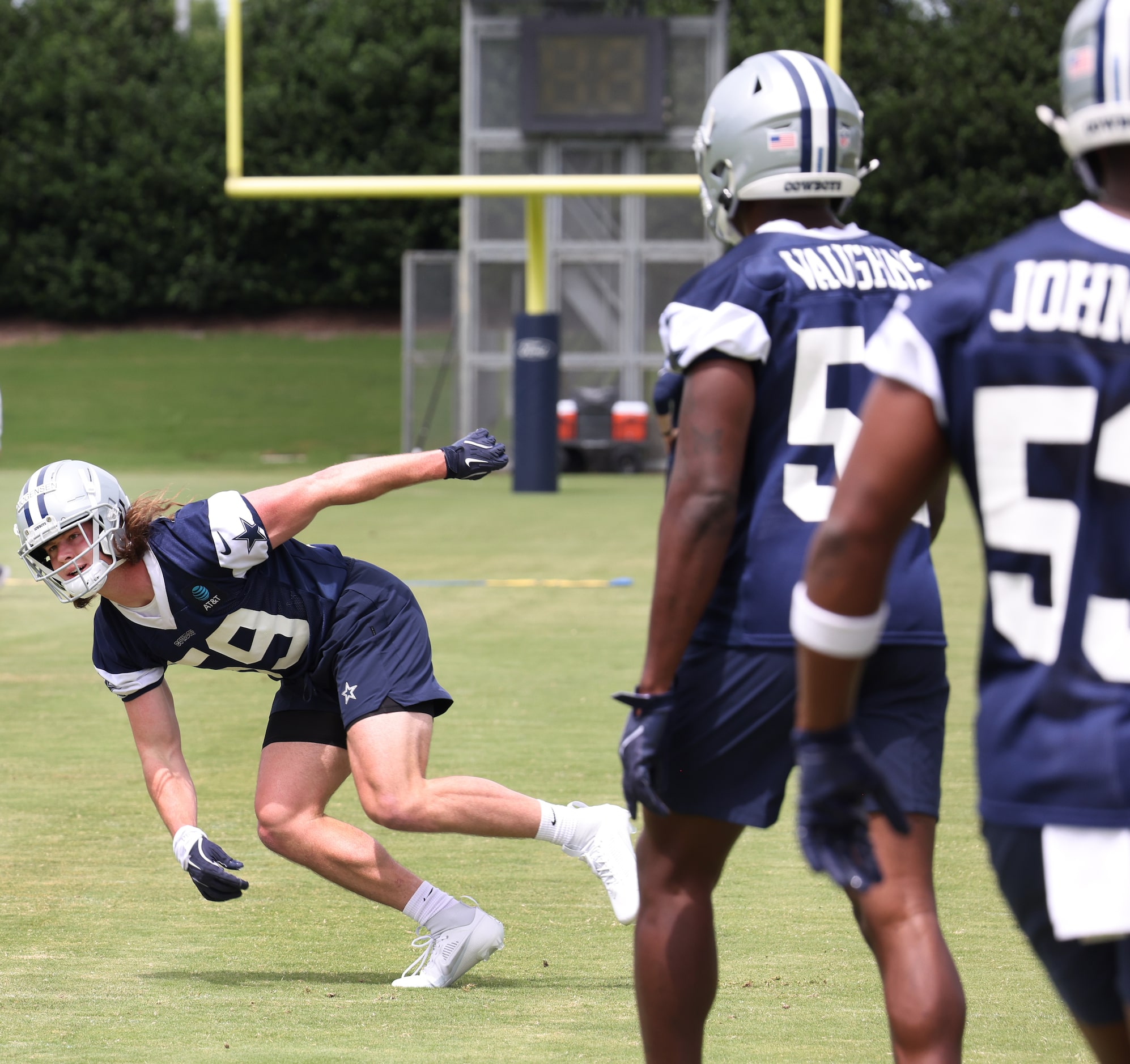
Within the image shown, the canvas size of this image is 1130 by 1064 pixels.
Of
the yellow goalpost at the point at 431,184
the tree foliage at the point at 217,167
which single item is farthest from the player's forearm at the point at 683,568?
the tree foliage at the point at 217,167

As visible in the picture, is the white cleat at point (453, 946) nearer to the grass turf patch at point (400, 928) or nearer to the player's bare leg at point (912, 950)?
the grass turf patch at point (400, 928)

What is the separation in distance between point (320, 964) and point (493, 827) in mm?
557

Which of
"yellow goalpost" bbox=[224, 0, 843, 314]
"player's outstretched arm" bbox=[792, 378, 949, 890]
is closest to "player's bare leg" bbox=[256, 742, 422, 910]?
"player's outstretched arm" bbox=[792, 378, 949, 890]

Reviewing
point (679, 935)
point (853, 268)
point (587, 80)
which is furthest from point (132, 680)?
point (587, 80)

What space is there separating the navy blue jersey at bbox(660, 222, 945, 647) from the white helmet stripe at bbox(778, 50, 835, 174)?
17 cm

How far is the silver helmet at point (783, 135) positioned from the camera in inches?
119

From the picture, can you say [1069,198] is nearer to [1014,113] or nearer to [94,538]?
[1014,113]

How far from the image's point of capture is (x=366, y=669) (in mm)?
4344

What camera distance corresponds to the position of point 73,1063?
138 inches

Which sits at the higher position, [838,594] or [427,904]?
[838,594]

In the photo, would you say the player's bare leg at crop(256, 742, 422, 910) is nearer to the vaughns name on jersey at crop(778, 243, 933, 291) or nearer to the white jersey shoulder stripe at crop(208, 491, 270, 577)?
the white jersey shoulder stripe at crop(208, 491, 270, 577)

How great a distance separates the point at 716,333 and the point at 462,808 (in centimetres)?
186

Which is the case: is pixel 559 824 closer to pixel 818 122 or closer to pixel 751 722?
pixel 751 722

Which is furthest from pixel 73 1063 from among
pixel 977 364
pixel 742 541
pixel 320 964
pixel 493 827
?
pixel 977 364
